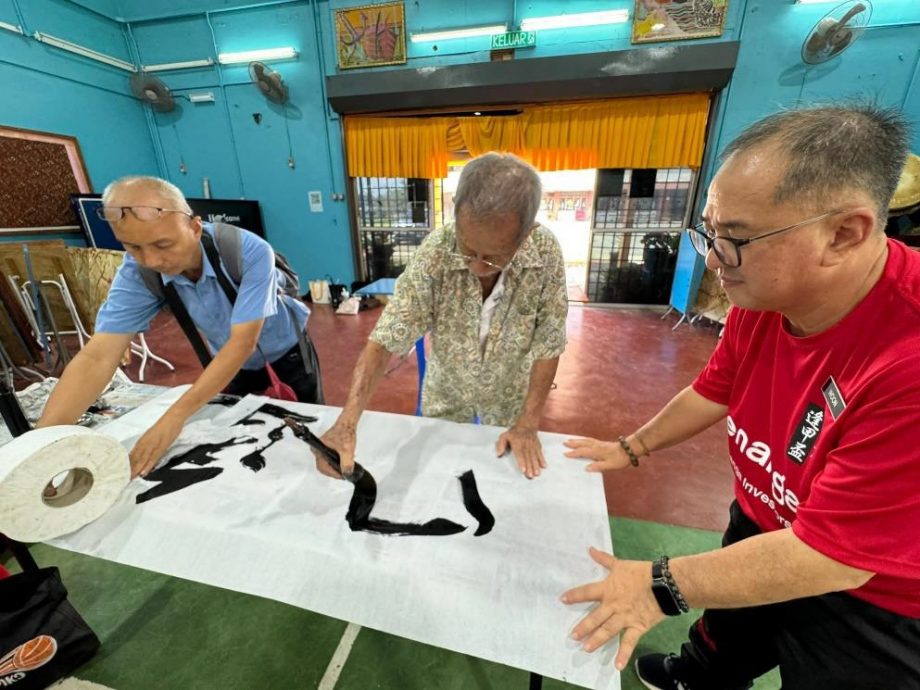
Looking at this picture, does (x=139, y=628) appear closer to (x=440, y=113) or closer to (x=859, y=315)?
(x=859, y=315)

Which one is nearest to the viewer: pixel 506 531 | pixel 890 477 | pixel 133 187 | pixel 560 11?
pixel 890 477

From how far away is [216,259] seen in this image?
1.22 metres

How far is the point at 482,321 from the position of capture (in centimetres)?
119

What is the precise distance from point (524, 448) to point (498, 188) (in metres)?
0.66

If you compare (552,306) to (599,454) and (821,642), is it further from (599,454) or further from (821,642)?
(821,642)

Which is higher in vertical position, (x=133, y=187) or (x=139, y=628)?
(x=133, y=187)

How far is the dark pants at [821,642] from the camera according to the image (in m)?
0.62

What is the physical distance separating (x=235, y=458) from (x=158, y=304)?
607 millimetres

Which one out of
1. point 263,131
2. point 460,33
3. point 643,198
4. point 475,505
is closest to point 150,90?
point 263,131

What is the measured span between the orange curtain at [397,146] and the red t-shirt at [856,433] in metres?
4.85

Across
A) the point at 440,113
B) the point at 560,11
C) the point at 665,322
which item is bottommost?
the point at 665,322

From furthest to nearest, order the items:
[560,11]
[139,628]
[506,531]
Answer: [560,11], [139,628], [506,531]

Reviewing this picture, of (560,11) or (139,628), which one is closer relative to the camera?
(139,628)

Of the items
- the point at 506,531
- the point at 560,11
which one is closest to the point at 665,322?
the point at 560,11
